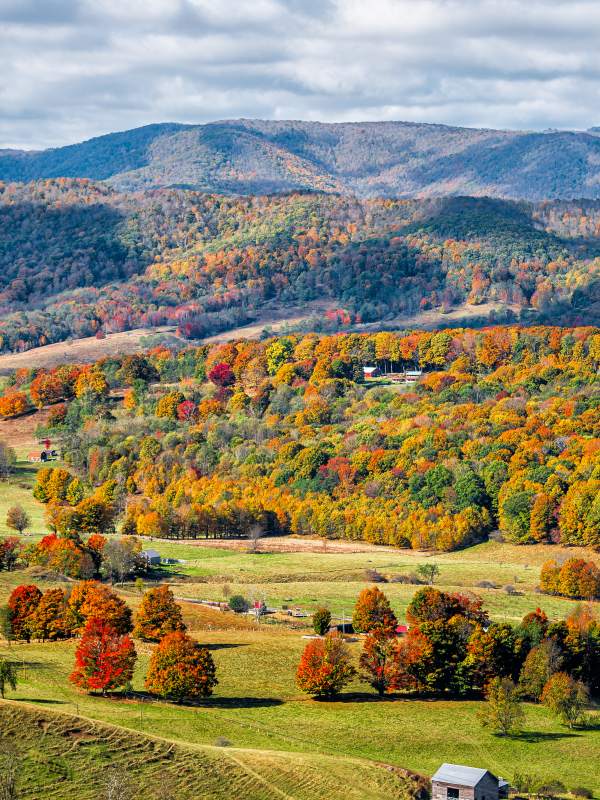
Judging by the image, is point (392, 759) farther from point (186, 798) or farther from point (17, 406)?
point (17, 406)

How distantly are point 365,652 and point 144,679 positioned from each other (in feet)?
43.9

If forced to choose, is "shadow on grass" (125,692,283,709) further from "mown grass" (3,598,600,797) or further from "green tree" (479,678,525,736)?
"green tree" (479,678,525,736)

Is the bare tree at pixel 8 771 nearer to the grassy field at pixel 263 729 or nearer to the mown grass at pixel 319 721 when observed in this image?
the grassy field at pixel 263 729

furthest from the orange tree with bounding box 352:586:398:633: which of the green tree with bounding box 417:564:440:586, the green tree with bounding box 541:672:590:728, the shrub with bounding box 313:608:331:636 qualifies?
the green tree with bounding box 417:564:440:586

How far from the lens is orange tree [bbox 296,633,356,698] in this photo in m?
71.8

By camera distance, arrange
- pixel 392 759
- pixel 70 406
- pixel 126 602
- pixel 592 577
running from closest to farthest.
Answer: pixel 392 759 < pixel 126 602 < pixel 592 577 < pixel 70 406

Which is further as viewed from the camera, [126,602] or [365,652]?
[126,602]

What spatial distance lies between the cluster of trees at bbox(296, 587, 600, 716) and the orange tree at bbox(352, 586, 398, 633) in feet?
18.2

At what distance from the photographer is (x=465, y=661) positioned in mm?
75812

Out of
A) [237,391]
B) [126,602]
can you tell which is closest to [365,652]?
[126,602]

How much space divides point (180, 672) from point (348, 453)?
86800mm

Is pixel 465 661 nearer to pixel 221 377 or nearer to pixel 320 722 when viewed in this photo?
pixel 320 722

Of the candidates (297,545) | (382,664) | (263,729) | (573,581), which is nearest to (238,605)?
(382,664)

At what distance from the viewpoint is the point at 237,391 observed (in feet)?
632
